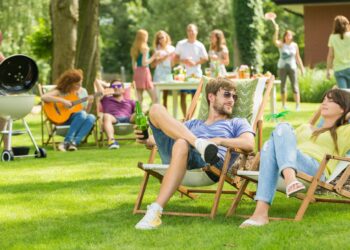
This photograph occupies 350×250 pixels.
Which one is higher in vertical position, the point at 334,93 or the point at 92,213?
the point at 334,93

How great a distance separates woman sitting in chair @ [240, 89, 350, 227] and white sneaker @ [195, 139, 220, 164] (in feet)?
1.00

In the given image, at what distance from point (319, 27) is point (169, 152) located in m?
22.8

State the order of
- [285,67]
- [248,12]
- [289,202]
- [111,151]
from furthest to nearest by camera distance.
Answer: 1. [248,12]
2. [285,67]
3. [111,151]
4. [289,202]

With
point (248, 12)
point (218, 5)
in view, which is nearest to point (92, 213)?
point (248, 12)

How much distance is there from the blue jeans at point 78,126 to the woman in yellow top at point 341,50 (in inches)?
144

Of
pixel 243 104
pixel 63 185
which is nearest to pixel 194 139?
pixel 243 104

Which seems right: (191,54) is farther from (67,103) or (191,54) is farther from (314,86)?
(314,86)

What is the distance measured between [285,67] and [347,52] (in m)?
5.43

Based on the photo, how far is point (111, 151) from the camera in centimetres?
1209

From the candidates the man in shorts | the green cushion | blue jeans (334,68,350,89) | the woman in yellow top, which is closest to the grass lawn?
the man in shorts

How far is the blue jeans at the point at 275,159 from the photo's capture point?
6055 millimetres

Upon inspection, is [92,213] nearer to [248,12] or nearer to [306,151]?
[306,151]

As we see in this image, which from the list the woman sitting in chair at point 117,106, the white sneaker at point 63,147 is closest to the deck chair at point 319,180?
the white sneaker at point 63,147

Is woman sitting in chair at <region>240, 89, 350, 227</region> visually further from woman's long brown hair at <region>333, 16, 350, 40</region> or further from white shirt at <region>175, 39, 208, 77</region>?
white shirt at <region>175, 39, 208, 77</region>
